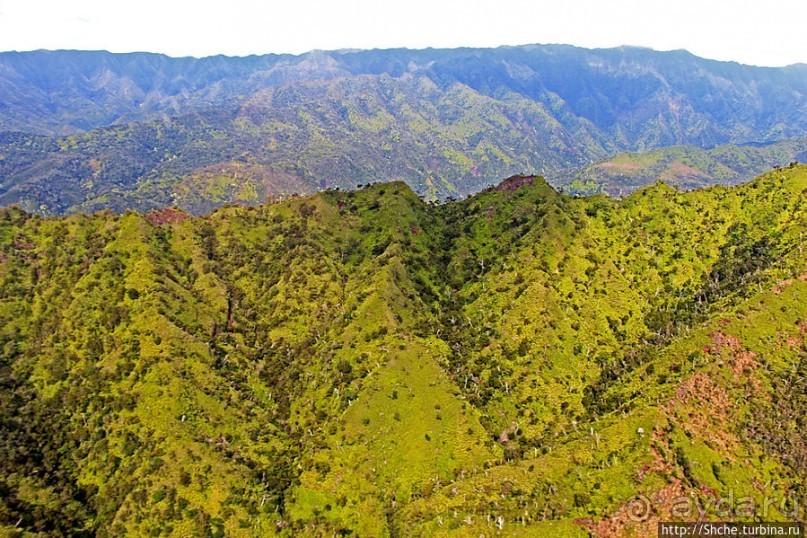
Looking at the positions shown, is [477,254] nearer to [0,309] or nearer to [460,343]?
[460,343]

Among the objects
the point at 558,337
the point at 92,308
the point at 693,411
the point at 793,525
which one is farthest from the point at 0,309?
the point at 793,525

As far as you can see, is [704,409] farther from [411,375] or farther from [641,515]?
[411,375]

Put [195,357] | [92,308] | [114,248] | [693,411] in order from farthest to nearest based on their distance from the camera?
1. [114,248]
2. [92,308]
3. [195,357]
4. [693,411]

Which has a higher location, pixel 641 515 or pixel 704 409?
pixel 704 409

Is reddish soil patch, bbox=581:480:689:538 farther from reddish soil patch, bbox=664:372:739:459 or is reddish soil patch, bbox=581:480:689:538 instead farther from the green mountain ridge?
reddish soil patch, bbox=664:372:739:459

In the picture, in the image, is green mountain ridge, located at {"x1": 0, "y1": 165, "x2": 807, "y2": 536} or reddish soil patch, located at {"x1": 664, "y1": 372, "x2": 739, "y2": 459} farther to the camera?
reddish soil patch, located at {"x1": 664, "y1": 372, "x2": 739, "y2": 459}

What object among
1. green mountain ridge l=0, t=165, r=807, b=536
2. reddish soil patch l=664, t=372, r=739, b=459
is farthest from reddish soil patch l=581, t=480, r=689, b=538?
reddish soil patch l=664, t=372, r=739, b=459

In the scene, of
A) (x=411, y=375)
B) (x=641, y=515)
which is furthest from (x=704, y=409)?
(x=411, y=375)

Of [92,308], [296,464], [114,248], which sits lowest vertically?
[296,464]
